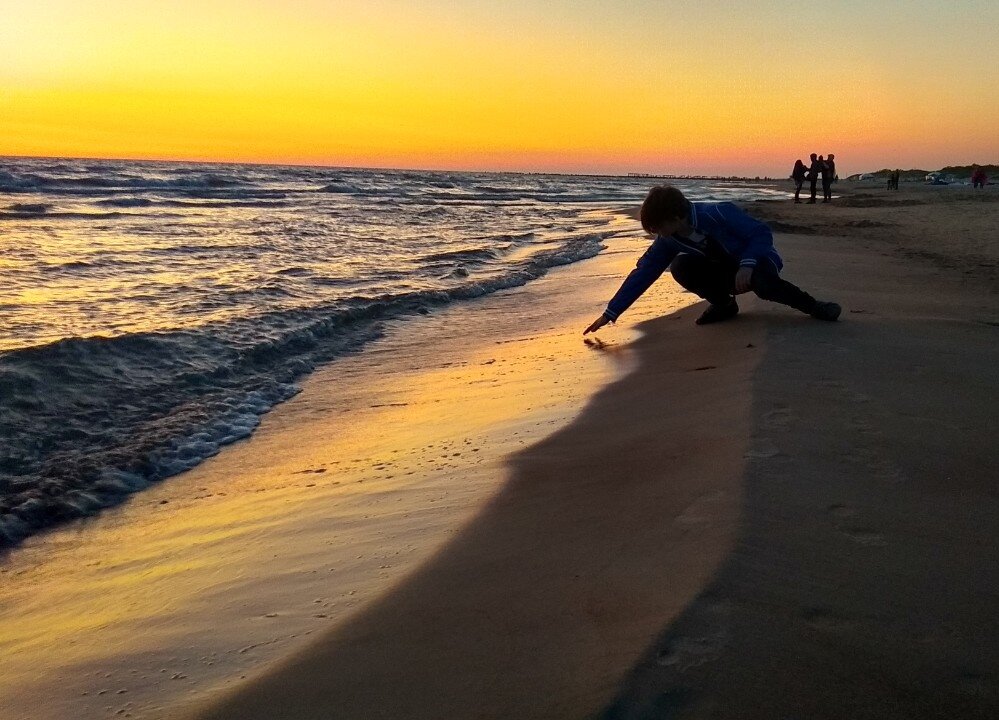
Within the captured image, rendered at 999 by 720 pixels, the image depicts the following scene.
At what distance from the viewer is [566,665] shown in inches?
62.4

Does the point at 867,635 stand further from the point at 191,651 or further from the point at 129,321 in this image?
the point at 129,321

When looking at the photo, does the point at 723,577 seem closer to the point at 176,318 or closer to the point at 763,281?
the point at 763,281

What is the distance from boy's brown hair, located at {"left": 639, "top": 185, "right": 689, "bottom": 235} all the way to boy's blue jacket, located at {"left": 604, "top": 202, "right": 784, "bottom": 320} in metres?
0.21

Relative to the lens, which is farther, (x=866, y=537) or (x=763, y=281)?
(x=763, y=281)

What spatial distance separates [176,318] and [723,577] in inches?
251

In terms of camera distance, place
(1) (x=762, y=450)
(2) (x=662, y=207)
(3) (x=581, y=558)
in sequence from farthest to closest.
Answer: (2) (x=662, y=207) → (1) (x=762, y=450) → (3) (x=581, y=558)

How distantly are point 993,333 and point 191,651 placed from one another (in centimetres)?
475

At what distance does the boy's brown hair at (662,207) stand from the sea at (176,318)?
2612 mm

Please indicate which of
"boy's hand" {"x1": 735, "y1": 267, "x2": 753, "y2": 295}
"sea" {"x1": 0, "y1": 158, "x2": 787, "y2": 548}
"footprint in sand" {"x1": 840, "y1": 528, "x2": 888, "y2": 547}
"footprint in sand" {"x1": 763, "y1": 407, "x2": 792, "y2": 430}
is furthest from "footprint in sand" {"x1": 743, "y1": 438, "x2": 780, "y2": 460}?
"sea" {"x1": 0, "y1": 158, "x2": 787, "y2": 548}

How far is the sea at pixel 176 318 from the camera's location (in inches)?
160

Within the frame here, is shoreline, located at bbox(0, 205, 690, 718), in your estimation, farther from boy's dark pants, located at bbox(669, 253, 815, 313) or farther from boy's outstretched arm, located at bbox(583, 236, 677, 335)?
boy's dark pants, located at bbox(669, 253, 815, 313)

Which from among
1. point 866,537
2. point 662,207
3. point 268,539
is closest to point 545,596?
point 866,537

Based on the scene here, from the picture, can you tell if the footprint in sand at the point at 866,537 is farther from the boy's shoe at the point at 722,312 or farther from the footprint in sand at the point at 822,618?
the boy's shoe at the point at 722,312

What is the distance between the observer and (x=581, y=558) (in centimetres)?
214
